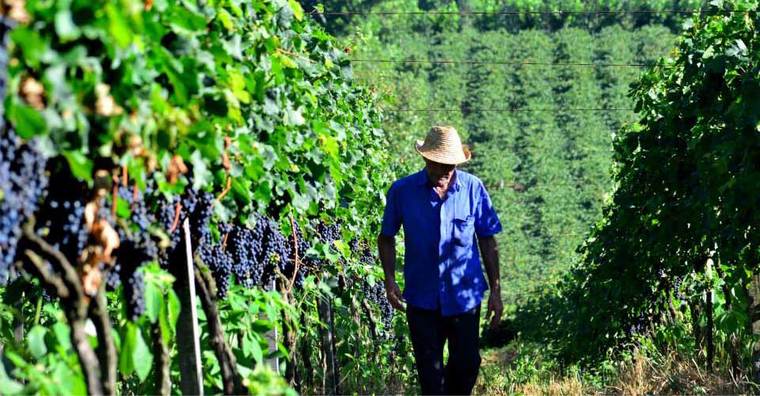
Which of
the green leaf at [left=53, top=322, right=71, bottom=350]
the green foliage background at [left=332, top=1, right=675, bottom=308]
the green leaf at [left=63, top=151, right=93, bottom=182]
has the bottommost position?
the green leaf at [left=53, top=322, right=71, bottom=350]

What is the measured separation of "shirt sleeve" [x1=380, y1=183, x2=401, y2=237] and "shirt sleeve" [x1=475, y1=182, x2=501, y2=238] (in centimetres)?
37

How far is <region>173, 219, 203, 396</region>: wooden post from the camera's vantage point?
13.9ft

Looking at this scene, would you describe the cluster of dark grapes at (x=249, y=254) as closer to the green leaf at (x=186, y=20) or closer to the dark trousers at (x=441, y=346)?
the dark trousers at (x=441, y=346)

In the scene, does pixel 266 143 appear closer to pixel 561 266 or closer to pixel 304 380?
pixel 304 380

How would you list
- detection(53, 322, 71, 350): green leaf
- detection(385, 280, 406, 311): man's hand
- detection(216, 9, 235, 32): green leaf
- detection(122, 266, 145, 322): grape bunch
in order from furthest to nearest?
detection(385, 280, 406, 311): man's hand < detection(216, 9, 235, 32): green leaf < detection(122, 266, 145, 322): grape bunch < detection(53, 322, 71, 350): green leaf

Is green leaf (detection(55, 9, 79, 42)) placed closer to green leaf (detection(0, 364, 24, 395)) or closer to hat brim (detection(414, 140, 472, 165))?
green leaf (detection(0, 364, 24, 395))

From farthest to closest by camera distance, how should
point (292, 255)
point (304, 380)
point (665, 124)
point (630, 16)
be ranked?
point (630, 16), point (304, 380), point (665, 124), point (292, 255)

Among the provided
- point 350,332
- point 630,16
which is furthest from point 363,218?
point 630,16

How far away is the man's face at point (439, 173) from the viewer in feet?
18.0

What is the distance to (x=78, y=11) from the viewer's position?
9.07 feet

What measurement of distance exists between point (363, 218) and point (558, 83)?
3822 centimetres

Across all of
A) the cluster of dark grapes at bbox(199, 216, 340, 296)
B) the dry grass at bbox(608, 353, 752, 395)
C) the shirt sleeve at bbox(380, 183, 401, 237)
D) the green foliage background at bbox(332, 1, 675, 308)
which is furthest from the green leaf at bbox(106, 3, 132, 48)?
the green foliage background at bbox(332, 1, 675, 308)

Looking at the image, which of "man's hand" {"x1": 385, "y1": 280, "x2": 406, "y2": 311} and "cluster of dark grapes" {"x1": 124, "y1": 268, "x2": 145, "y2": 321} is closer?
"cluster of dark grapes" {"x1": 124, "y1": 268, "x2": 145, "y2": 321}

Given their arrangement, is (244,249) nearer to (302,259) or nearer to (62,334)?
(62,334)
